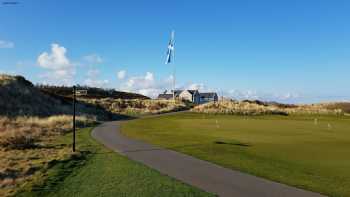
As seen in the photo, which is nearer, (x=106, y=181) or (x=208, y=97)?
(x=106, y=181)

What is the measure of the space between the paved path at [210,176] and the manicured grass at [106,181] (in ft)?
2.24

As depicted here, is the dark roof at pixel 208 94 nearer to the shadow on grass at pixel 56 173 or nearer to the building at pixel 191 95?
the building at pixel 191 95

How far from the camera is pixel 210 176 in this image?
1320cm

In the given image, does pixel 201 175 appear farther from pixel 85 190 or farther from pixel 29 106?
pixel 29 106

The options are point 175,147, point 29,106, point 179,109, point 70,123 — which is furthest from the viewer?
point 179,109

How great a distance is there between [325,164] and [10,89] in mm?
56249

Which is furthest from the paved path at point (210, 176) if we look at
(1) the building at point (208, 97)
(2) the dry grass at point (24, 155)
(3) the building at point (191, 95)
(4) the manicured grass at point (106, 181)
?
(1) the building at point (208, 97)

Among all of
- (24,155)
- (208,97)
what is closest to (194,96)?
(208,97)

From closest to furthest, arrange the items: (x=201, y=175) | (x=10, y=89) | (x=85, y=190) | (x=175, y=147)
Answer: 1. (x=85, y=190)
2. (x=201, y=175)
3. (x=175, y=147)
4. (x=10, y=89)

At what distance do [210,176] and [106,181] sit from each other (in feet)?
12.7

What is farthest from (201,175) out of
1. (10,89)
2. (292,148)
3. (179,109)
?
(179,109)

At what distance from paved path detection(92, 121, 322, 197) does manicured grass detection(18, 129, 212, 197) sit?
2.24 feet

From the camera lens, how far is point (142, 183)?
12008 mm

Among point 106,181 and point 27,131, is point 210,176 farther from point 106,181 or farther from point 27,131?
point 27,131
